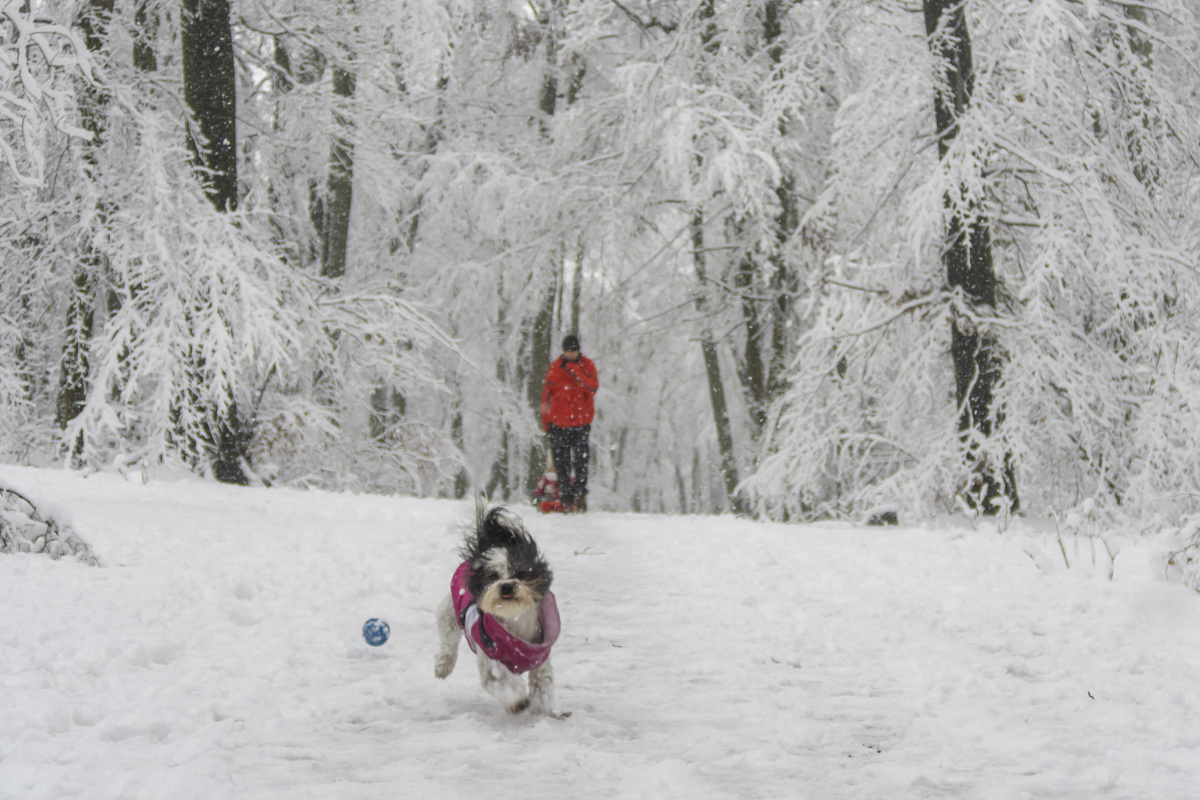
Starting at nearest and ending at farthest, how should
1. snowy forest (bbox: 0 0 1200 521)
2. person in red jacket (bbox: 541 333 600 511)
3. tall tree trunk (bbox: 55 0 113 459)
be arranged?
snowy forest (bbox: 0 0 1200 521) < tall tree trunk (bbox: 55 0 113 459) < person in red jacket (bbox: 541 333 600 511)

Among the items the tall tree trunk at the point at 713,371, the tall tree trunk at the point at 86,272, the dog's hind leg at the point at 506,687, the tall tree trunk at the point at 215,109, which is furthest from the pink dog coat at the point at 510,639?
the tall tree trunk at the point at 713,371

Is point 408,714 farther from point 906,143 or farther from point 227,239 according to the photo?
point 906,143

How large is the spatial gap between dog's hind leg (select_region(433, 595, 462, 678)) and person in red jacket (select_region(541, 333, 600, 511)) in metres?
7.28

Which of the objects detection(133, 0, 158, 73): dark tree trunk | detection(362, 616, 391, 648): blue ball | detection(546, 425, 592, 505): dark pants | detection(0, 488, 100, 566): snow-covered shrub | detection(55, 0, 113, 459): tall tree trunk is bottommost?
detection(362, 616, 391, 648): blue ball

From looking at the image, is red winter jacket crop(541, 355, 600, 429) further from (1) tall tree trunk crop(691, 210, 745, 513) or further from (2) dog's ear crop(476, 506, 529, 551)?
(2) dog's ear crop(476, 506, 529, 551)

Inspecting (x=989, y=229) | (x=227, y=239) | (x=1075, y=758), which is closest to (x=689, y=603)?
(x=1075, y=758)

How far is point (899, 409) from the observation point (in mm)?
10898

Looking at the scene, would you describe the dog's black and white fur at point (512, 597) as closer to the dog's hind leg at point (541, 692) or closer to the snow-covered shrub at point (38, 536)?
the dog's hind leg at point (541, 692)

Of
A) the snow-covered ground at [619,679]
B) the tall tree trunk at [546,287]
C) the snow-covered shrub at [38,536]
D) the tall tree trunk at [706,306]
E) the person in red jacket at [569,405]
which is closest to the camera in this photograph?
the snow-covered ground at [619,679]

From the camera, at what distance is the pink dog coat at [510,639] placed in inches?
148

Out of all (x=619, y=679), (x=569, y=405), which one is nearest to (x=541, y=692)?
(x=619, y=679)

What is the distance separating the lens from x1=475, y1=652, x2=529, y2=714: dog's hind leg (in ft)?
12.2

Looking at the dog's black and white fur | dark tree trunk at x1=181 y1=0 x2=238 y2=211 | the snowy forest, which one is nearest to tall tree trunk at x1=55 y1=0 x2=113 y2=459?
the snowy forest

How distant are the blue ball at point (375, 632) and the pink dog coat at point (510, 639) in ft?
2.62
